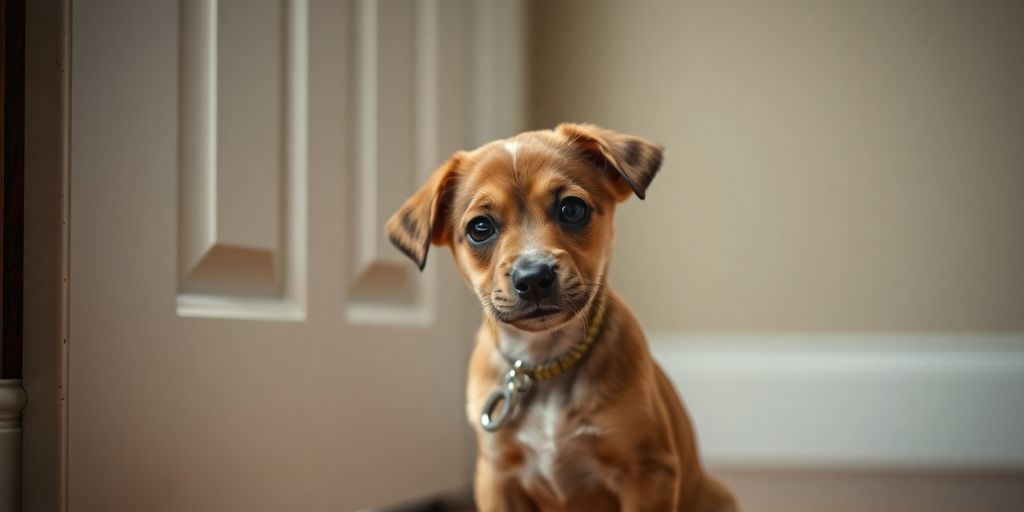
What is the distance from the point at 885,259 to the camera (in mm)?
2240

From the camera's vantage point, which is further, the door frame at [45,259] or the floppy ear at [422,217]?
the floppy ear at [422,217]

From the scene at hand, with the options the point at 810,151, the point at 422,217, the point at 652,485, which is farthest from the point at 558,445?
the point at 810,151

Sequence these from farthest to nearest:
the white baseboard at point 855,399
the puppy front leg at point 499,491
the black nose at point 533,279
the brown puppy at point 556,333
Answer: the white baseboard at point 855,399, the puppy front leg at point 499,491, the brown puppy at point 556,333, the black nose at point 533,279

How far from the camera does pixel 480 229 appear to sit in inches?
48.9

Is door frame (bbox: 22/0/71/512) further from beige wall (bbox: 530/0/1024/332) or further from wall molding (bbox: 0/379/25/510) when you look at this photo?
beige wall (bbox: 530/0/1024/332)

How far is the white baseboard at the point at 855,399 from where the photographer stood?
83.0 inches

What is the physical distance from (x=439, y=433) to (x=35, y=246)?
1.09 m

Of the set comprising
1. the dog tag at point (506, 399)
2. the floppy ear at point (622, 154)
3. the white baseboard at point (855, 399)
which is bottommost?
the white baseboard at point (855, 399)

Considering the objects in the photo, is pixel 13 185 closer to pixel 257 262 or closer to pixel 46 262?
pixel 46 262

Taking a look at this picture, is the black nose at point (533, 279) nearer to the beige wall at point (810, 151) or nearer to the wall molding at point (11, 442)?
the wall molding at point (11, 442)

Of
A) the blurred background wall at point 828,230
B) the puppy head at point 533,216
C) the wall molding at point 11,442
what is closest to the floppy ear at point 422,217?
the puppy head at point 533,216

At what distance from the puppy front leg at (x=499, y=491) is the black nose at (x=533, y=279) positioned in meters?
0.35

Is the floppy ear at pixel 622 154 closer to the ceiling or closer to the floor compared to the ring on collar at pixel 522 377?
closer to the ceiling

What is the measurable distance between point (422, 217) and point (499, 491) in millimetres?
446
